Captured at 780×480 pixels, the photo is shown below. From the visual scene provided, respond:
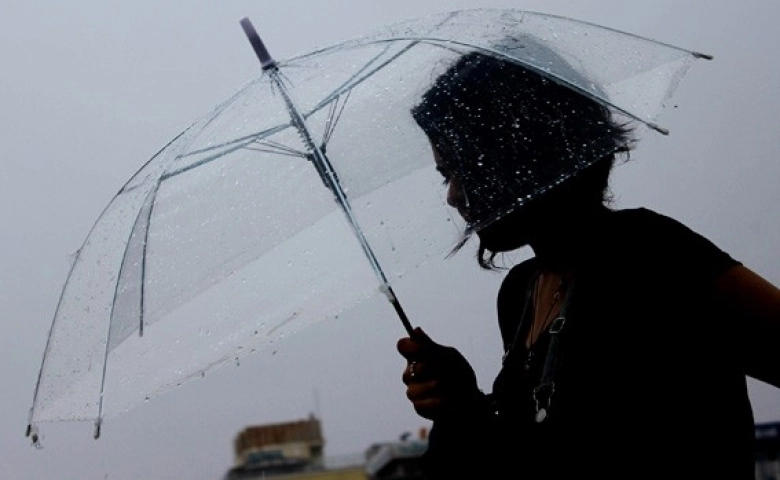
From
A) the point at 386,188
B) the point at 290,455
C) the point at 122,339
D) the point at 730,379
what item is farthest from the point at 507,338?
the point at 290,455

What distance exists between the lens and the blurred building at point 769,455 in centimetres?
630

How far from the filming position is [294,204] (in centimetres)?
191

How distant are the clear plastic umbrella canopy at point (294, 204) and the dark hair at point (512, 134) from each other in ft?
0.05

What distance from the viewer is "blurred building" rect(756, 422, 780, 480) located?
6.30 meters

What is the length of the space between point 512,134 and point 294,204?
338mm

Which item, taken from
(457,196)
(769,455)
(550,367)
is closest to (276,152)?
(457,196)

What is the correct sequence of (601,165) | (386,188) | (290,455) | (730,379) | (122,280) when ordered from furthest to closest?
(290,455), (122,280), (386,188), (601,165), (730,379)

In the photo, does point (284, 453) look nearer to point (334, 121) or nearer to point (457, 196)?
point (334, 121)

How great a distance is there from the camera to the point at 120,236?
82.6 inches

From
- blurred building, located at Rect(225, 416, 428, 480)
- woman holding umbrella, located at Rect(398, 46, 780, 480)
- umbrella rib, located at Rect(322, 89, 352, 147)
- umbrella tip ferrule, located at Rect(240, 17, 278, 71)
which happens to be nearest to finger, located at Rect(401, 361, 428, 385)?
woman holding umbrella, located at Rect(398, 46, 780, 480)

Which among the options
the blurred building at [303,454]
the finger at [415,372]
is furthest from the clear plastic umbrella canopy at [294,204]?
the blurred building at [303,454]

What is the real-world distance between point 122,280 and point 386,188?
46cm

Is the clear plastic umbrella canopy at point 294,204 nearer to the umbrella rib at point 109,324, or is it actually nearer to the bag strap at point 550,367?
the umbrella rib at point 109,324

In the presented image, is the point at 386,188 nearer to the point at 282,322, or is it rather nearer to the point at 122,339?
the point at 282,322
